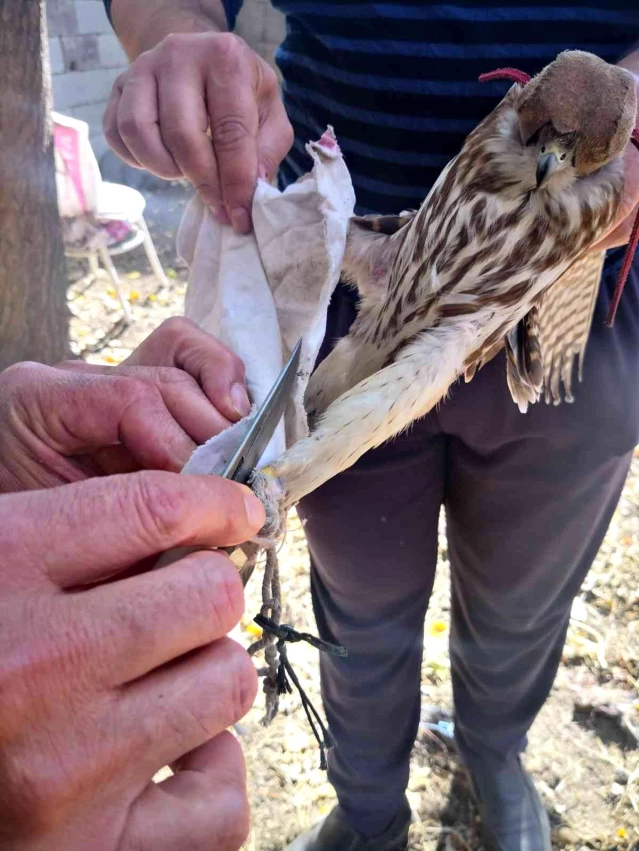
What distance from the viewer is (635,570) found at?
2678 mm

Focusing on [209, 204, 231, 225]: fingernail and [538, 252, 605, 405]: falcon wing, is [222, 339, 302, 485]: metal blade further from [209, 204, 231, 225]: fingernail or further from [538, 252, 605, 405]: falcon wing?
[538, 252, 605, 405]: falcon wing

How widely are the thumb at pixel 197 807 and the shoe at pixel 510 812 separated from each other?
142 cm

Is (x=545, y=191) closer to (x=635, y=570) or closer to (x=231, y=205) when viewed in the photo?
(x=231, y=205)

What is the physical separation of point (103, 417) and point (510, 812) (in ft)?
5.29

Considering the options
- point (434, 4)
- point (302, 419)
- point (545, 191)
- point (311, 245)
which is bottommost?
point (302, 419)

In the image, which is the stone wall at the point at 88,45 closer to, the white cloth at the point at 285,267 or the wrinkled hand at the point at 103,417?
the white cloth at the point at 285,267

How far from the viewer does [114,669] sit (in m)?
0.54

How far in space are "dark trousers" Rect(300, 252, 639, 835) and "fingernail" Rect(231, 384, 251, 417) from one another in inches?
16.5

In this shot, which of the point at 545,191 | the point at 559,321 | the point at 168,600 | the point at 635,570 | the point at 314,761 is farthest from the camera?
the point at 635,570

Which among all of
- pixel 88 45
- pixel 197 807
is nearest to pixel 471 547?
pixel 197 807

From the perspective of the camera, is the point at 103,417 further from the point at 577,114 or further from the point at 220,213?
the point at 577,114

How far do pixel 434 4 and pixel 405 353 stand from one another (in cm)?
55

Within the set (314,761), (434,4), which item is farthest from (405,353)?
(314,761)

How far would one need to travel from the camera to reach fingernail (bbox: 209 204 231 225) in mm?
1116
